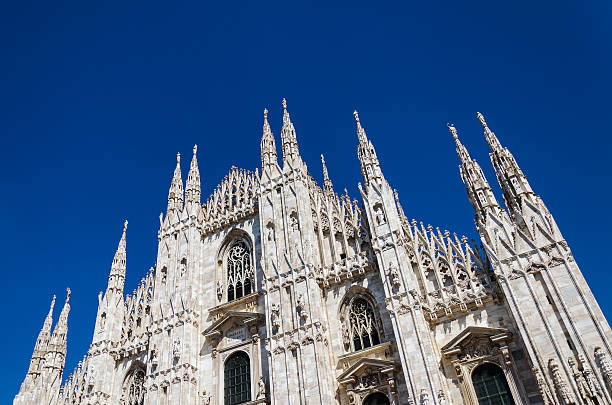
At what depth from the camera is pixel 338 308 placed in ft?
73.5

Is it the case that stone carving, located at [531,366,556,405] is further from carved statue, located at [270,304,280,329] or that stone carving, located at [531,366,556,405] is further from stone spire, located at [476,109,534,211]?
carved statue, located at [270,304,280,329]

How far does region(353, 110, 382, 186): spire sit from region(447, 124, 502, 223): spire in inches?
156

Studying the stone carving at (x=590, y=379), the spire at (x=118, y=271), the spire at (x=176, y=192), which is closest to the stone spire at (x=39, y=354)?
the spire at (x=118, y=271)

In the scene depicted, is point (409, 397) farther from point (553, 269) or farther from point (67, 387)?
point (67, 387)

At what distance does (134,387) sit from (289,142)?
51.7ft

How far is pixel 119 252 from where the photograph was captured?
32.9 m

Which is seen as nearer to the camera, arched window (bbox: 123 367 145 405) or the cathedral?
the cathedral

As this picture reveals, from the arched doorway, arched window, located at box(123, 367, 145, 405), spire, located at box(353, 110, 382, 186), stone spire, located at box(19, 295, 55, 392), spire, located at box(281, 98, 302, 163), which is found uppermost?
spire, located at box(281, 98, 302, 163)

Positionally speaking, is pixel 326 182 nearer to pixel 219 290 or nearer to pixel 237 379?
pixel 219 290

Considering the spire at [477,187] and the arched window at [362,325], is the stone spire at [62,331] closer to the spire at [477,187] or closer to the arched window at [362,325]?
the arched window at [362,325]

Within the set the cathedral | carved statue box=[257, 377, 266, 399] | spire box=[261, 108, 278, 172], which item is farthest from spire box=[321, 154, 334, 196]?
carved statue box=[257, 377, 266, 399]

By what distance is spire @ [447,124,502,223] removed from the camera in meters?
21.0

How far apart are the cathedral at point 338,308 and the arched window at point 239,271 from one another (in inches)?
3.0

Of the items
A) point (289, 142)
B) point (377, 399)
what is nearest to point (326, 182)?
point (289, 142)
